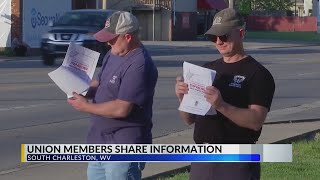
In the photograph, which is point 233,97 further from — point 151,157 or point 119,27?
point 119,27

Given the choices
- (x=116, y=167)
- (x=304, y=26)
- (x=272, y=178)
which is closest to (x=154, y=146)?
(x=116, y=167)

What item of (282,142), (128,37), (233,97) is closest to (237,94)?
(233,97)

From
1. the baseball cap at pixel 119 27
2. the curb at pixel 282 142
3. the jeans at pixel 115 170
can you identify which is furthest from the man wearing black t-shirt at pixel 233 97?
the curb at pixel 282 142

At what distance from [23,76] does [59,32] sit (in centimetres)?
516

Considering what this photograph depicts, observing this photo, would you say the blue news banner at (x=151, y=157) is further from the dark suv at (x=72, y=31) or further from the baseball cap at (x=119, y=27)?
the dark suv at (x=72, y=31)

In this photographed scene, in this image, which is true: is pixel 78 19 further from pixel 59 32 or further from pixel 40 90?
pixel 40 90

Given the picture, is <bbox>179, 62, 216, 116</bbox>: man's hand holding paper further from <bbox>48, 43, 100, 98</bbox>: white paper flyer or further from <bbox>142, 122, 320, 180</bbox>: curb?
<bbox>142, 122, 320, 180</bbox>: curb

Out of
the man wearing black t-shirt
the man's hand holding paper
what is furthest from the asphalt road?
the man's hand holding paper

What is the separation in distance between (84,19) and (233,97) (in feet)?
91.5

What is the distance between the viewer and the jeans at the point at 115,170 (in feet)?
20.5

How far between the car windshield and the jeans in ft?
87.0

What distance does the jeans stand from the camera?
20.5 ft

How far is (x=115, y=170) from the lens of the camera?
20.5 feet

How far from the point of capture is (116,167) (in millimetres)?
6246
